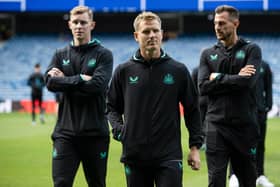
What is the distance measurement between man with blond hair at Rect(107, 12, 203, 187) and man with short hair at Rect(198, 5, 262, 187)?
1.31 m

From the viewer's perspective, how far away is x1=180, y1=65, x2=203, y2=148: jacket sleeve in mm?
5688

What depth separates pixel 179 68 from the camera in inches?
222

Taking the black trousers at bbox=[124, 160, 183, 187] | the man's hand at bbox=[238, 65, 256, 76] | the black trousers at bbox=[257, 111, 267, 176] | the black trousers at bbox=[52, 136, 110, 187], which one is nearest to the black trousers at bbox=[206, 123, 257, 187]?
the man's hand at bbox=[238, 65, 256, 76]

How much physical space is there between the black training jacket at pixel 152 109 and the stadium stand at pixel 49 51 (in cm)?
2943

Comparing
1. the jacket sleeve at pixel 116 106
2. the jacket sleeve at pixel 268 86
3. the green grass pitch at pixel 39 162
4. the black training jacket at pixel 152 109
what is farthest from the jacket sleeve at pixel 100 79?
the jacket sleeve at pixel 268 86

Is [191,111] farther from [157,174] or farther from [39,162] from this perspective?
[39,162]

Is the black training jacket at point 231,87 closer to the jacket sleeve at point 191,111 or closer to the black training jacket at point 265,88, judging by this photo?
the jacket sleeve at point 191,111

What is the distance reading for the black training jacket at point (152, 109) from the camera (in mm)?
5531

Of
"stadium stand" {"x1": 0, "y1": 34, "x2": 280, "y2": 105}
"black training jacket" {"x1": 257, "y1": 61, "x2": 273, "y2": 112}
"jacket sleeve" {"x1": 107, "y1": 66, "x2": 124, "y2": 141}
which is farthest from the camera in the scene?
"stadium stand" {"x1": 0, "y1": 34, "x2": 280, "y2": 105}

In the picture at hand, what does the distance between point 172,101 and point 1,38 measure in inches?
1471

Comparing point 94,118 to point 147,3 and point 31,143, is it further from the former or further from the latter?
point 147,3

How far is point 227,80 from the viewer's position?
6770 millimetres

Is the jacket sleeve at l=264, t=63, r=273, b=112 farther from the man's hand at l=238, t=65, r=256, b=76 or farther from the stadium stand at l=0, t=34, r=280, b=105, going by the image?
the stadium stand at l=0, t=34, r=280, b=105

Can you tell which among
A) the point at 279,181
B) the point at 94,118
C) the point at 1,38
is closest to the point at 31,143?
the point at 279,181
